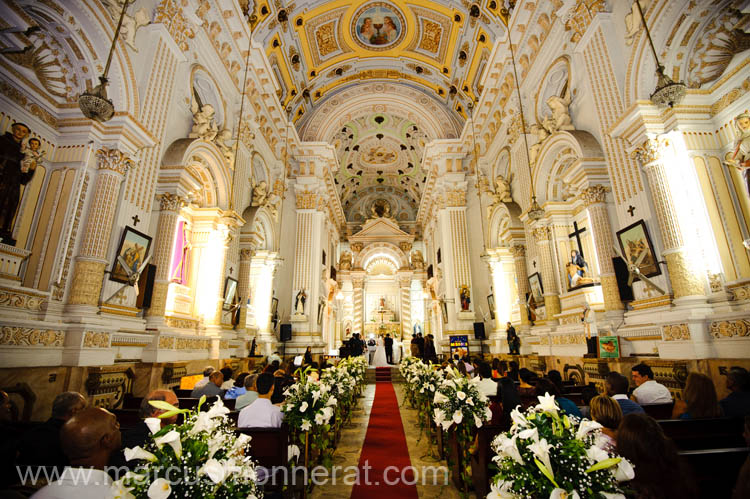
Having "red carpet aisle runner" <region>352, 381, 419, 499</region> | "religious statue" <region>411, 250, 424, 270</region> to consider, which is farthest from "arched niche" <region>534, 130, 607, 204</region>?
"religious statue" <region>411, 250, 424, 270</region>

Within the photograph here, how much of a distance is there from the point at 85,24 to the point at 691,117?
904 centimetres

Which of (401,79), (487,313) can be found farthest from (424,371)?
(401,79)

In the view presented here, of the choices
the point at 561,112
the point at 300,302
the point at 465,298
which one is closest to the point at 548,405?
the point at 561,112

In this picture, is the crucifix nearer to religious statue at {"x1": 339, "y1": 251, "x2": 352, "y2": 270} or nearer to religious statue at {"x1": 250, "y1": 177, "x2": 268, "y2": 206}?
religious statue at {"x1": 250, "y1": 177, "x2": 268, "y2": 206}

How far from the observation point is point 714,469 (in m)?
2.01

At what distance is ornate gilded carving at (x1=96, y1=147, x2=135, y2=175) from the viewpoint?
5.29 m

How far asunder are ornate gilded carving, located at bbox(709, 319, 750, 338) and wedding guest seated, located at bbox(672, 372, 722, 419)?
6.38ft

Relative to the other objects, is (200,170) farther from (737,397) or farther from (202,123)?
(737,397)

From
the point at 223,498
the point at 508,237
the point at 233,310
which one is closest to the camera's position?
the point at 223,498

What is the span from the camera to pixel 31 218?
4.71 m

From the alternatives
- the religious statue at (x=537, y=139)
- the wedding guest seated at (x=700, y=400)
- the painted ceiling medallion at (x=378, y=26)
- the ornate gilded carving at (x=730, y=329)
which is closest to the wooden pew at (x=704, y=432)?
the wedding guest seated at (x=700, y=400)

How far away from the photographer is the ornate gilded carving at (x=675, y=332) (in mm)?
4660

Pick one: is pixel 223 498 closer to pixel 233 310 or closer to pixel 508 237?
pixel 233 310

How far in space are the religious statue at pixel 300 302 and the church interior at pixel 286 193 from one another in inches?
2.7
